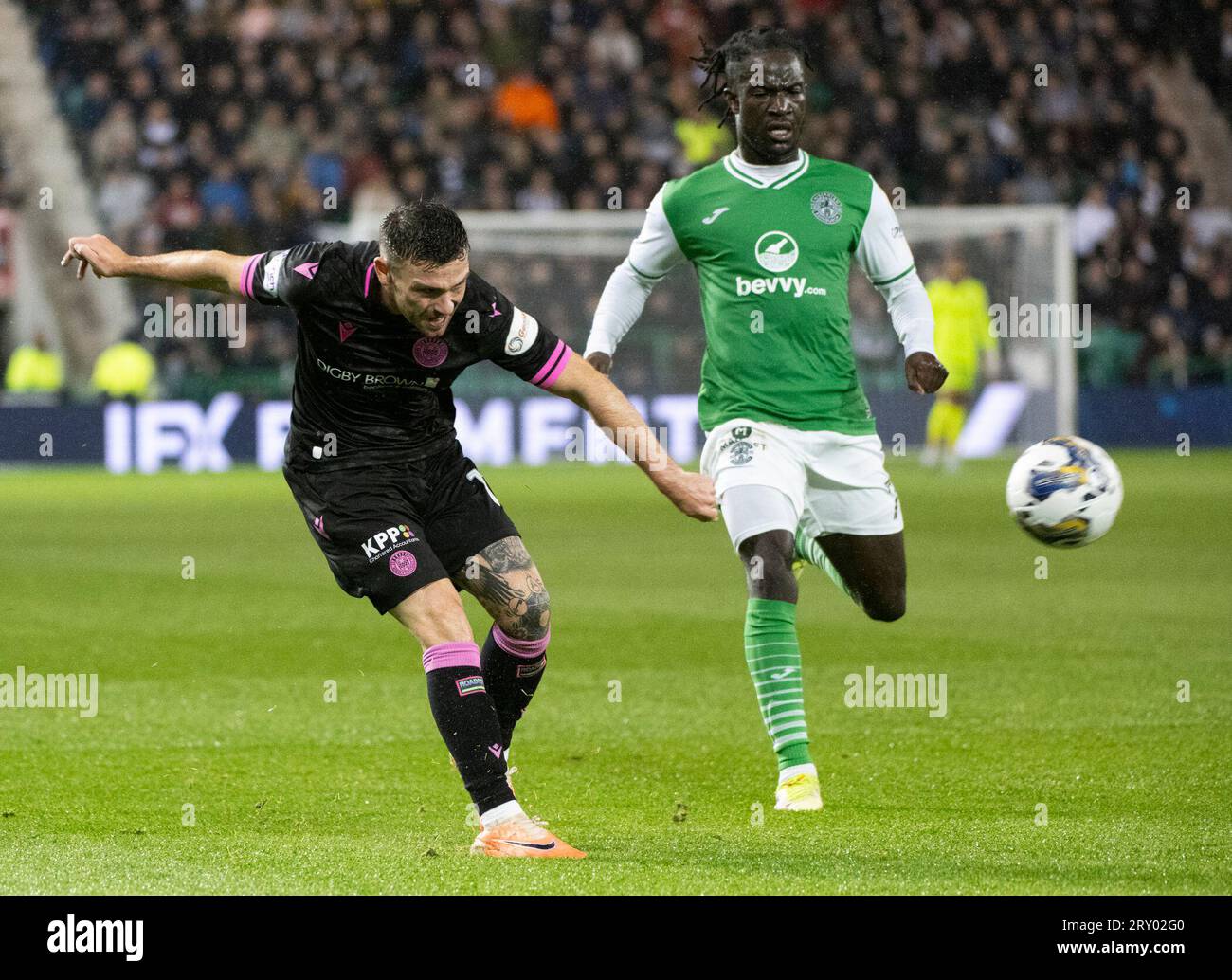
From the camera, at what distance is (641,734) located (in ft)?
25.1

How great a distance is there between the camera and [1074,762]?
6.90 metres

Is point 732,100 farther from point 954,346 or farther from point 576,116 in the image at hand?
point 576,116

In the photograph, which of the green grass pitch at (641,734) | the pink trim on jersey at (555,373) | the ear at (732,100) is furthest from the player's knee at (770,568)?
the ear at (732,100)

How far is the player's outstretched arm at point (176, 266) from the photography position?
5.56 metres

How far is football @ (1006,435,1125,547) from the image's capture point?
695 centimetres

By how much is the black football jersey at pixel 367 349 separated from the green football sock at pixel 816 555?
4.90ft

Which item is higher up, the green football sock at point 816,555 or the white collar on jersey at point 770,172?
the white collar on jersey at point 770,172

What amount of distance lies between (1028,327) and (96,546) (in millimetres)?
13515

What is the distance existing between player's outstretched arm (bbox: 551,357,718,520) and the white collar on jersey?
4.09 feet

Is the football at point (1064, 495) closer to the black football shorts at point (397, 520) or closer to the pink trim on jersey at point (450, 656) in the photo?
the black football shorts at point (397, 520)

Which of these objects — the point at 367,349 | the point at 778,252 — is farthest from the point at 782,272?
the point at 367,349

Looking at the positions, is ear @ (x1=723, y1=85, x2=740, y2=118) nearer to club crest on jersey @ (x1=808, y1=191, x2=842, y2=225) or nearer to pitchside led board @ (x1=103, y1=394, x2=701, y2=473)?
club crest on jersey @ (x1=808, y1=191, x2=842, y2=225)

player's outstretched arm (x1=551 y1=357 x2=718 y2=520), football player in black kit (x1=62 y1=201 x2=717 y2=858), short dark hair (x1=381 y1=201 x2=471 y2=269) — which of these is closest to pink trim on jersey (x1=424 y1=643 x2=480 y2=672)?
football player in black kit (x1=62 y1=201 x2=717 y2=858)

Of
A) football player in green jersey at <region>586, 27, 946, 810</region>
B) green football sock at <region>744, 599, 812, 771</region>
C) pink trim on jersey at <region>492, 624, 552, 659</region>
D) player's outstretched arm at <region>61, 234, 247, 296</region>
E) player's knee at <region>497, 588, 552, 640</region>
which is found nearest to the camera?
player's outstretched arm at <region>61, 234, 247, 296</region>
